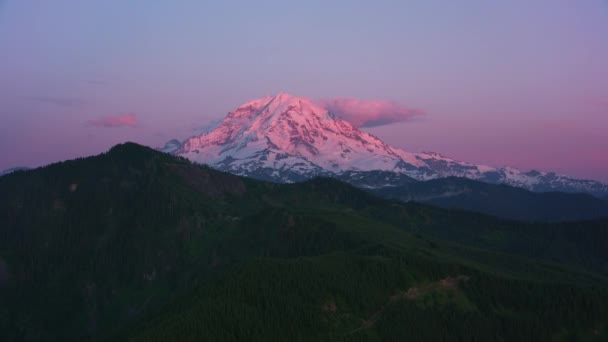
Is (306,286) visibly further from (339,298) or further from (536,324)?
(536,324)

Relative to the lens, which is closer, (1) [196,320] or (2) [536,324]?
(1) [196,320]

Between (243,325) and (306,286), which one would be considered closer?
(243,325)

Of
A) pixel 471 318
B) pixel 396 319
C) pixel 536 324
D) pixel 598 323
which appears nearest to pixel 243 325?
pixel 396 319

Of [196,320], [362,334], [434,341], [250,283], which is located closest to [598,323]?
[434,341]

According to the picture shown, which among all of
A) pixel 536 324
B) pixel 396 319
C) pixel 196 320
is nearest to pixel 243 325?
pixel 196 320

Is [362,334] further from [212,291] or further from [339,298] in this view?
[212,291]

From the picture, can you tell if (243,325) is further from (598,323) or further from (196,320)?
(598,323)

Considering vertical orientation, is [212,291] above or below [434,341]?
above

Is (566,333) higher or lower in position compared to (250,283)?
lower
